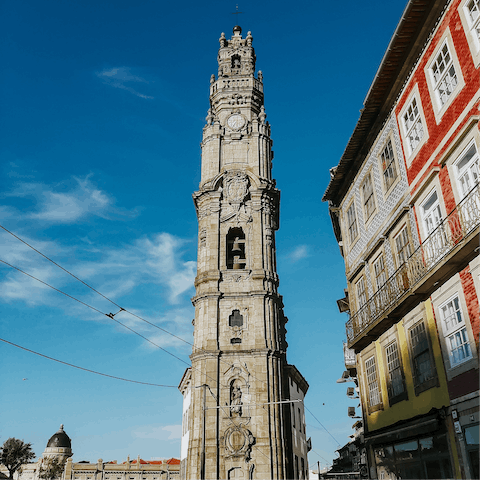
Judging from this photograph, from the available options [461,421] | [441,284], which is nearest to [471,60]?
[441,284]

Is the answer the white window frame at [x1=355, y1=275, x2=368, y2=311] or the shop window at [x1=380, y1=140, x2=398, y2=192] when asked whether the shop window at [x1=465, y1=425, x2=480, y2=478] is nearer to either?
the white window frame at [x1=355, y1=275, x2=368, y2=311]

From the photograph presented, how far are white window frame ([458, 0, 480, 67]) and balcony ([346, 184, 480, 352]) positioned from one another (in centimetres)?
329

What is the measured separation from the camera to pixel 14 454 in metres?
70.8

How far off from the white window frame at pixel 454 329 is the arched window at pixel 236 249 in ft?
85.7

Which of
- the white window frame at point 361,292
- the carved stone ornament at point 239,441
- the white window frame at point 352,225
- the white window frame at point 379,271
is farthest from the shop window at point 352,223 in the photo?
the carved stone ornament at point 239,441

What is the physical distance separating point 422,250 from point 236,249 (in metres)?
26.0

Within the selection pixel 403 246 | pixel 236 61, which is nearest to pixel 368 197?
pixel 403 246

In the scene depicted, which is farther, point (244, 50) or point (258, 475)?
point (244, 50)

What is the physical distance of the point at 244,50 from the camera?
49.8 m

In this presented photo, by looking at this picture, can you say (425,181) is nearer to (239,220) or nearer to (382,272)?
(382,272)

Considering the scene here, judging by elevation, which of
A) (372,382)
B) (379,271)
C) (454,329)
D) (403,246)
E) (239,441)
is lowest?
(239,441)

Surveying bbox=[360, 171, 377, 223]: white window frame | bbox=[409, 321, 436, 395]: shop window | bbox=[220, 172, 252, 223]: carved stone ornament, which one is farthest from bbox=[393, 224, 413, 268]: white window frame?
bbox=[220, 172, 252, 223]: carved stone ornament

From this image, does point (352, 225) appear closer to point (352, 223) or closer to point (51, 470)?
point (352, 223)

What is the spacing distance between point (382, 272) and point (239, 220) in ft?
76.9
